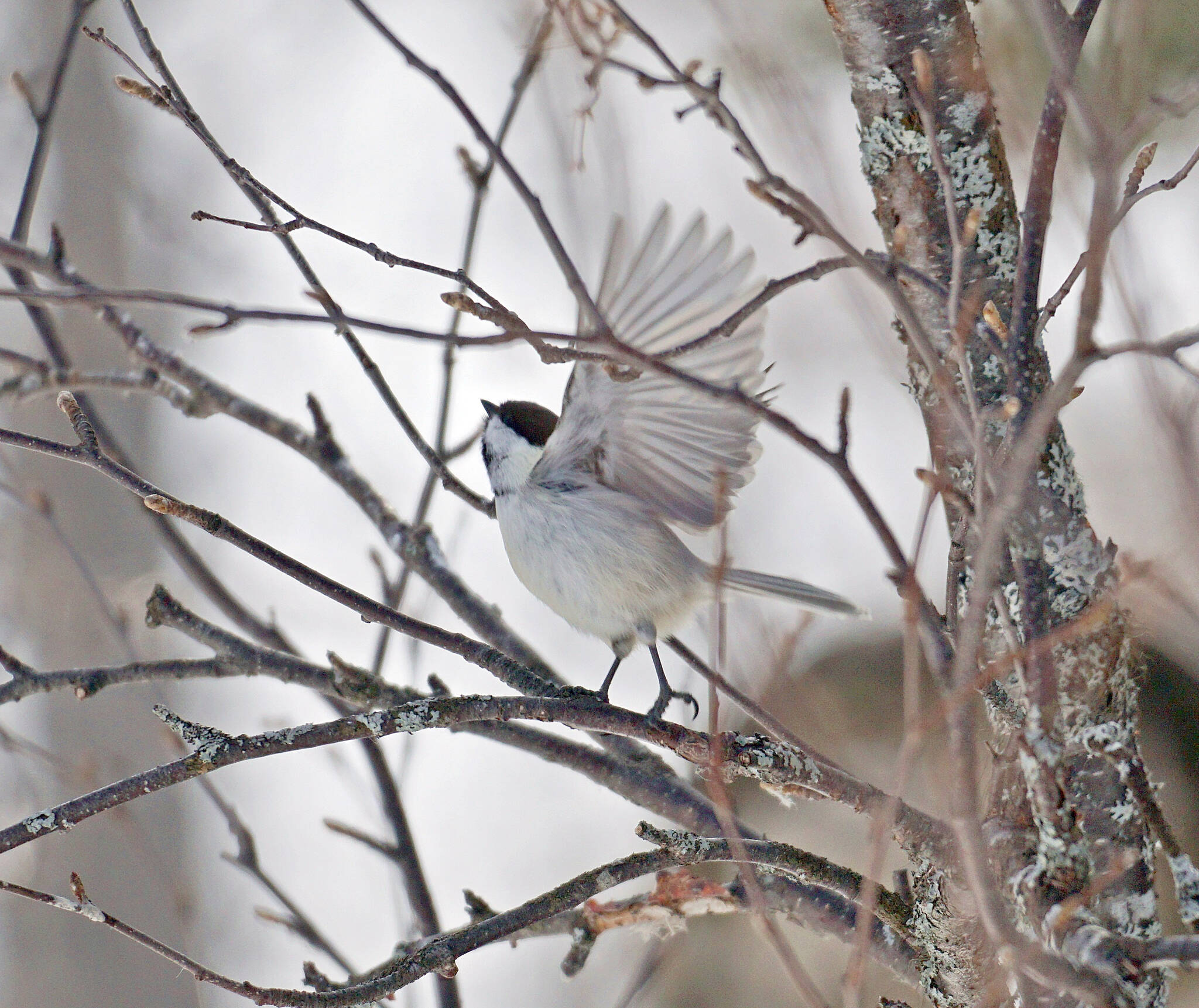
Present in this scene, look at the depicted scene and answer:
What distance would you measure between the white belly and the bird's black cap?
24cm

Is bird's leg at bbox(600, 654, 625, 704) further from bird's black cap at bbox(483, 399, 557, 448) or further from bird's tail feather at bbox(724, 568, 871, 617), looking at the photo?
bird's black cap at bbox(483, 399, 557, 448)

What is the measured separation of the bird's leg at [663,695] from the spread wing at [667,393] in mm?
278

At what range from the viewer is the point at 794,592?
203 cm

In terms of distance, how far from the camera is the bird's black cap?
2426mm

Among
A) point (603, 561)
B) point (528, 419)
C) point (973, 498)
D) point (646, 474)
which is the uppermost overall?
point (528, 419)

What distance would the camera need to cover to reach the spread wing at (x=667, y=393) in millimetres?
1824

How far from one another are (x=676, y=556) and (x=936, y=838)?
3.34 ft

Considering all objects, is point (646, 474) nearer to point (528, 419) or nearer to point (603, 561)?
point (603, 561)

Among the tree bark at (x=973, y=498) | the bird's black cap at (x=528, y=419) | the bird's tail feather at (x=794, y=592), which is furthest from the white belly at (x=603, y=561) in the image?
the tree bark at (x=973, y=498)

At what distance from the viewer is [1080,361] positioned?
688 millimetres

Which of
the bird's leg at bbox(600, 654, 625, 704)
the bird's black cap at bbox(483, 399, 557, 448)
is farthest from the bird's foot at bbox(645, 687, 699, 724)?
the bird's black cap at bbox(483, 399, 557, 448)

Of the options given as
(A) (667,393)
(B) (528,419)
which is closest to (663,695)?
(A) (667,393)

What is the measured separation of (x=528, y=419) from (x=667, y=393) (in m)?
0.54

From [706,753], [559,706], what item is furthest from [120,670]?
[706,753]
